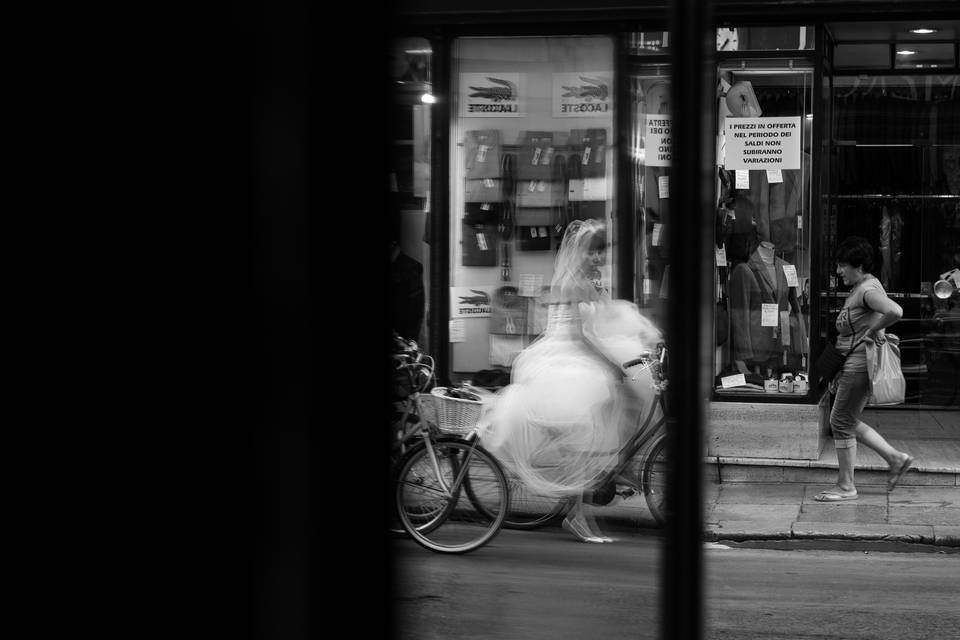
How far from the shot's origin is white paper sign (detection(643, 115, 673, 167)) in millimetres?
1684

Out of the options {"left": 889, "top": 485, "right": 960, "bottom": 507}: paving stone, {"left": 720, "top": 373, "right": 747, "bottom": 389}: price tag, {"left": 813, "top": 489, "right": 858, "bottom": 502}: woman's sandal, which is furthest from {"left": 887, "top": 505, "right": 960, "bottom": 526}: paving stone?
{"left": 720, "top": 373, "right": 747, "bottom": 389}: price tag

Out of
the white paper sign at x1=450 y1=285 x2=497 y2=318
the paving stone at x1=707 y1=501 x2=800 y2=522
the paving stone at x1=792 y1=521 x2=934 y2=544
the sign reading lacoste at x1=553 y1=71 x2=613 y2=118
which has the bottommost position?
the paving stone at x1=707 y1=501 x2=800 y2=522

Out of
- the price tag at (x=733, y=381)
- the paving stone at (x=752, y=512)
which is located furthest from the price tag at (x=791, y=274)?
the paving stone at (x=752, y=512)

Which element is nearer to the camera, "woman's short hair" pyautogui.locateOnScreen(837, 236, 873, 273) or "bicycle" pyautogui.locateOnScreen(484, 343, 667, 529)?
"bicycle" pyautogui.locateOnScreen(484, 343, 667, 529)

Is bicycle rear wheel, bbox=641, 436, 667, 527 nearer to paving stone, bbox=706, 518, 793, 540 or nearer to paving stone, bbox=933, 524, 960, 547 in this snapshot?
paving stone, bbox=706, 518, 793, 540

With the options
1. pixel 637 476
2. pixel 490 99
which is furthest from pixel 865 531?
pixel 637 476

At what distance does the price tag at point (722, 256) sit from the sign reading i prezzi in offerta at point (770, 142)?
64cm

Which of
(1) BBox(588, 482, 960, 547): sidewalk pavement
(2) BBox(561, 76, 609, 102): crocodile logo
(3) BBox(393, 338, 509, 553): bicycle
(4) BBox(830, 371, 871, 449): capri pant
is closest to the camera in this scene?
(3) BBox(393, 338, 509, 553): bicycle

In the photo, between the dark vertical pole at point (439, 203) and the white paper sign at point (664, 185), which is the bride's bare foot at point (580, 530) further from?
the white paper sign at point (664, 185)

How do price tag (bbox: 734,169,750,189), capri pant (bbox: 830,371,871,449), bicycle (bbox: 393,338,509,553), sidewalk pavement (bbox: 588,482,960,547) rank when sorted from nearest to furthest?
bicycle (bbox: 393,338,509,553) < sidewalk pavement (bbox: 588,482,960,547) < capri pant (bbox: 830,371,871,449) < price tag (bbox: 734,169,750,189)

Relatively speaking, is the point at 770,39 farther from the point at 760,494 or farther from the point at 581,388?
the point at 581,388

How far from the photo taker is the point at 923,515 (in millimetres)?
7660

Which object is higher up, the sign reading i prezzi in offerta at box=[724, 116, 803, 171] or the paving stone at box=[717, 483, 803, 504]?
the sign reading i prezzi in offerta at box=[724, 116, 803, 171]

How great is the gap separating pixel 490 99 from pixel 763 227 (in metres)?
6.34
